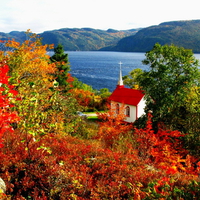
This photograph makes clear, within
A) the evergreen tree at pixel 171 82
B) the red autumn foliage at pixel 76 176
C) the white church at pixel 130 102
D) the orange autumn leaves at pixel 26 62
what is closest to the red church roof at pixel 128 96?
the white church at pixel 130 102

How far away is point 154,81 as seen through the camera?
2261 centimetres

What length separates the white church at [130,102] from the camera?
32656 millimetres

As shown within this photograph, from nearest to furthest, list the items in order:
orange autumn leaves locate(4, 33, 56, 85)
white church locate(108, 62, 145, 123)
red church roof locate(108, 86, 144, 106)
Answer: orange autumn leaves locate(4, 33, 56, 85) → white church locate(108, 62, 145, 123) → red church roof locate(108, 86, 144, 106)

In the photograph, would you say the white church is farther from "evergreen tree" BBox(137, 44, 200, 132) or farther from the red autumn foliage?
the red autumn foliage

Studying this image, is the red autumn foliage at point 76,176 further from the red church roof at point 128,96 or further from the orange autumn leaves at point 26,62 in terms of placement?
the red church roof at point 128,96

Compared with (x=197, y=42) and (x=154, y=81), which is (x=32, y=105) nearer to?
(x=154, y=81)

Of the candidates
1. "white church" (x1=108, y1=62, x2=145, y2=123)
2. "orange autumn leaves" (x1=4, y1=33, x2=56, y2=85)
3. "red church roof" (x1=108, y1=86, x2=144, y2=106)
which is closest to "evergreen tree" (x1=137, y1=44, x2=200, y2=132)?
"white church" (x1=108, y1=62, x2=145, y2=123)

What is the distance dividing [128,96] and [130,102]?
4.60 ft

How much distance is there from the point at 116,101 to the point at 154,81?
44.1 ft

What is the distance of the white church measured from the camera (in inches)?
1286

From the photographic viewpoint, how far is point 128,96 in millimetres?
34375

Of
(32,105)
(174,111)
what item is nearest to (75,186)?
(32,105)

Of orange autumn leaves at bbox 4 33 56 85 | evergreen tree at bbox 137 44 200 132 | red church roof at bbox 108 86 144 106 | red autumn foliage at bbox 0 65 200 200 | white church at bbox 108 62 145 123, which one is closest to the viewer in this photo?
red autumn foliage at bbox 0 65 200 200

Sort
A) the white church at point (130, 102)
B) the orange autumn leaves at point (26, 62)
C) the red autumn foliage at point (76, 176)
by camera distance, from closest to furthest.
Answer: the red autumn foliage at point (76, 176) → the orange autumn leaves at point (26, 62) → the white church at point (130, 102)
